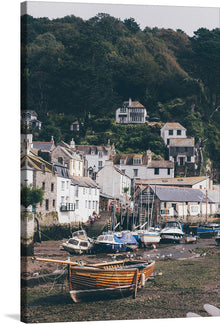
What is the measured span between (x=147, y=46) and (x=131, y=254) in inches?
142

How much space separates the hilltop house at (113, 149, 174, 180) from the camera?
10.6m

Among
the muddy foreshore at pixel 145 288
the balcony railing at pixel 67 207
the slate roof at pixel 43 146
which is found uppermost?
the slate roof at pixel 43 146

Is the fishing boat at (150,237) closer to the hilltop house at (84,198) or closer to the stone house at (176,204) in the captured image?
the stone house at (176,204)

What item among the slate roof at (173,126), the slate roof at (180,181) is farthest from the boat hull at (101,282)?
the slate roof at (173,126)

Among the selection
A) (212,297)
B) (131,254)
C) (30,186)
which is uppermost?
(30,186)

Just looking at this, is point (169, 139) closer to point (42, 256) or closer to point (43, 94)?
point (43, 94)

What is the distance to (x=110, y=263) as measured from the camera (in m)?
10.0

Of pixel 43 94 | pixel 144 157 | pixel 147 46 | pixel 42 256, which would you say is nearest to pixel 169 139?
pixel 144 157

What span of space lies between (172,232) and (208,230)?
69 cm

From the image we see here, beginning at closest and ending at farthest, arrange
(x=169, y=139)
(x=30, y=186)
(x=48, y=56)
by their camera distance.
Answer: (x=30, y=186) < (x=48, y=56) < (x=169, y=139)

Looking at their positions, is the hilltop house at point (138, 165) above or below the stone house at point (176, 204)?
above

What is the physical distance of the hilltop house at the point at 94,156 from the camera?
10.5m

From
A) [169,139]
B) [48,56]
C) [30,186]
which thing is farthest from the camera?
[169,139]

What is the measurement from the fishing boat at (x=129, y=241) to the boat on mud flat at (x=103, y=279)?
43 cm
